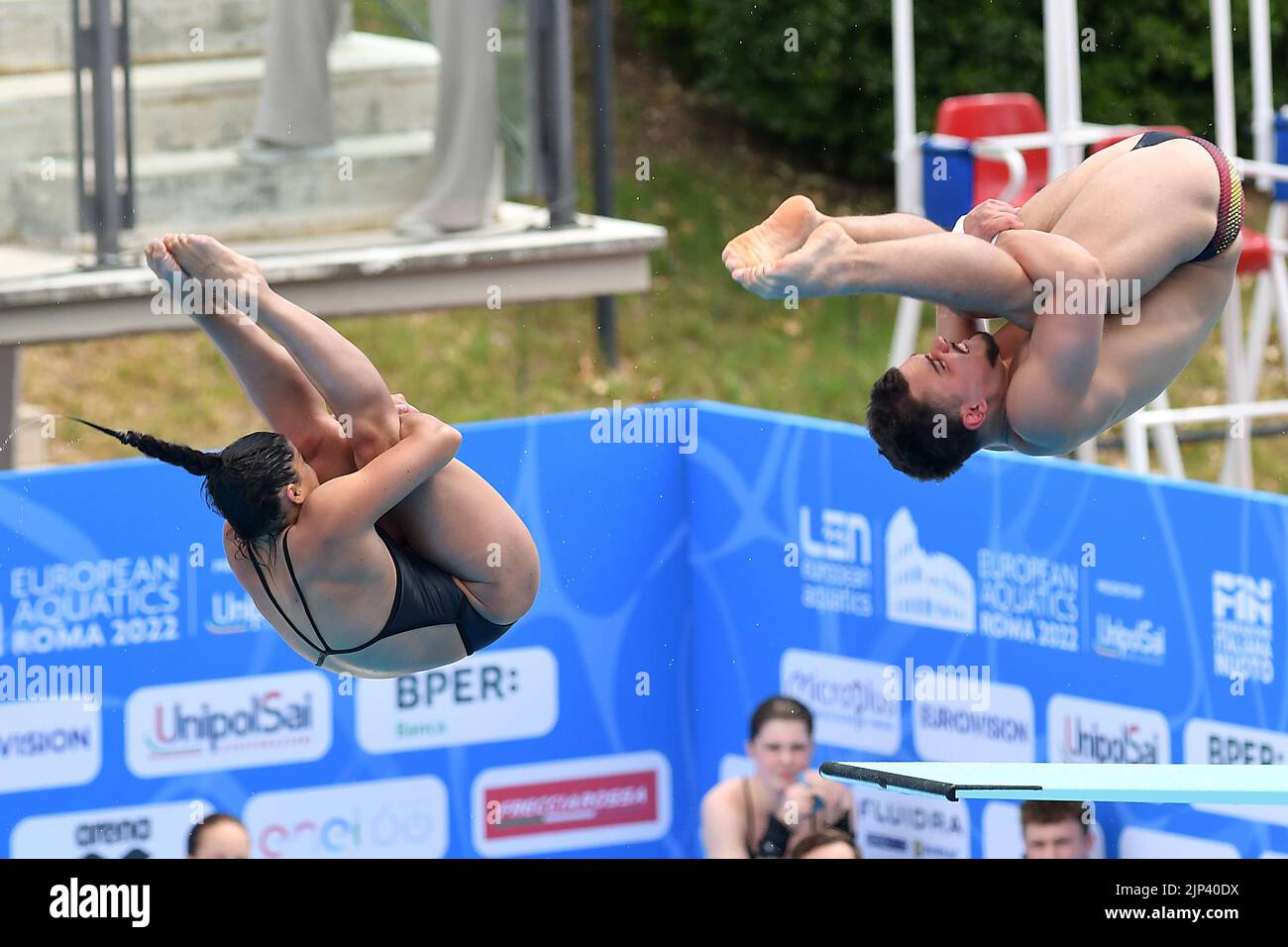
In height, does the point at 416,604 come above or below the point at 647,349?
below

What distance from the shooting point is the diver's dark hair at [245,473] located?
4.71 metres

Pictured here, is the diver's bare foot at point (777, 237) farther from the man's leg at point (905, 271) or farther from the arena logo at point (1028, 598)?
the arena logo at point (1028, 598)

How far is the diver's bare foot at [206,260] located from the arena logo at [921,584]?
4.13 metres

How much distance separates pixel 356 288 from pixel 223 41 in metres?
1.11

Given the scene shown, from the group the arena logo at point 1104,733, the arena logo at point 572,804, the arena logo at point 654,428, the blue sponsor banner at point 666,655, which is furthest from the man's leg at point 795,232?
the arena logo at point 572,804

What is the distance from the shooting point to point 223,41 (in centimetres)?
883

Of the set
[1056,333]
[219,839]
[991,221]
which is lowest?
[219,839]

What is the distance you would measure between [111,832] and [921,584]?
125 inches

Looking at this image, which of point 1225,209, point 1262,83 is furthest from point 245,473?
point 1262,83

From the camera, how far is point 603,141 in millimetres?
11312

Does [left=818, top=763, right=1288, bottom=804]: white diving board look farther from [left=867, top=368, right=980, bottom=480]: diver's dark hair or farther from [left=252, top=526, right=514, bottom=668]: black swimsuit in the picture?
[left=252, top=526, right=514, bottom=668]: black swimsuit

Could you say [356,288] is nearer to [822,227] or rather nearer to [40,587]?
[40,587]
